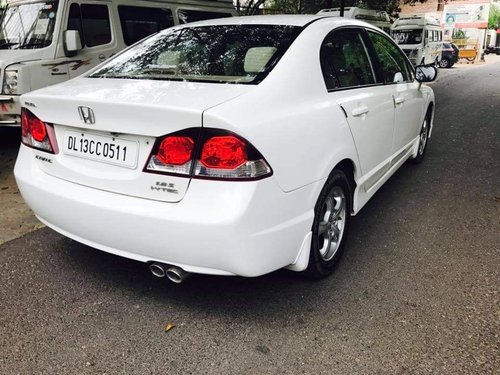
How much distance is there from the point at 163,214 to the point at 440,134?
21.3 feet

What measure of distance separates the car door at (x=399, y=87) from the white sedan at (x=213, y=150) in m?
0.65

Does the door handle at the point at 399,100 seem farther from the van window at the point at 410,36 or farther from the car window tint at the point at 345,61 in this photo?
the van window at the point at 410,36

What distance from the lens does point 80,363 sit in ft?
7.30

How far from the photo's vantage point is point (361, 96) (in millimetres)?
3199

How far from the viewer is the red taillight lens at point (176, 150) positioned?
2178 mm

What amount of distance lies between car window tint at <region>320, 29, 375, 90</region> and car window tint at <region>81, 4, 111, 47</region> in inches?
172

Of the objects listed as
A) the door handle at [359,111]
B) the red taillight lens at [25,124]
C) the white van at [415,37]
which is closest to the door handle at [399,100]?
the door handle at [359,111]

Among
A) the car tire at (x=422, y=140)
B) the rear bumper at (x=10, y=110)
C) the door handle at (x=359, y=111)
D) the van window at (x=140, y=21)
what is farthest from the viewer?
the van window at (x=140, y=21)

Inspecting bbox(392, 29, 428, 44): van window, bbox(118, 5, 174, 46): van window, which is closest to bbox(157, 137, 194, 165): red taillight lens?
bbox(118, 5, 174, 46): van window

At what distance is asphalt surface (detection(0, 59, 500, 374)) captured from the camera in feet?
7.37

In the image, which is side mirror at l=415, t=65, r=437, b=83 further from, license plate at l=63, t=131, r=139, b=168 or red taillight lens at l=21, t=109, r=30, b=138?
red taillight lens at l=21, t=109, r=30, b=138

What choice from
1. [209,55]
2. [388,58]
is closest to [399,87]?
[388,58]

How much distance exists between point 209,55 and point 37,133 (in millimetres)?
1152

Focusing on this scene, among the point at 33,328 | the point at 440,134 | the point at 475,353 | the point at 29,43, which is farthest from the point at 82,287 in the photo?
the point at 440,134
